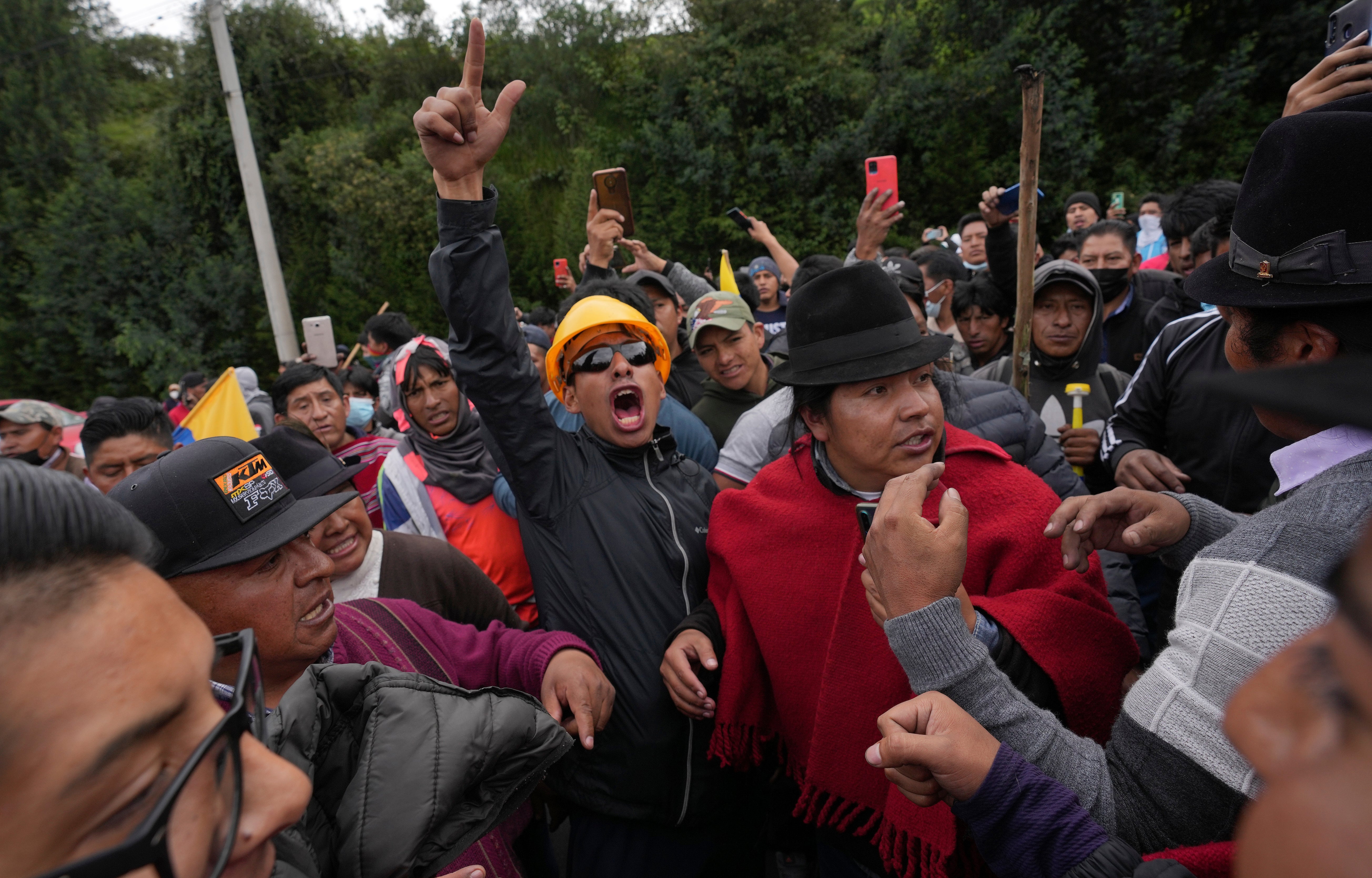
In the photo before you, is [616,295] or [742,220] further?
[742,220]

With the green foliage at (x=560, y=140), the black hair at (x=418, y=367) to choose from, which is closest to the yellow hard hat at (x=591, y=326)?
the black hair at (x=418, y=367)

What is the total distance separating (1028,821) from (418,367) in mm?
3186

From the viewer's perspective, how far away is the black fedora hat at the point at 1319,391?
0.38 m

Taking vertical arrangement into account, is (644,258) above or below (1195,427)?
above

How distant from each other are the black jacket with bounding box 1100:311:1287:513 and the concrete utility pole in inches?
464

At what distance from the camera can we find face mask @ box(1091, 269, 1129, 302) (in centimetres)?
451

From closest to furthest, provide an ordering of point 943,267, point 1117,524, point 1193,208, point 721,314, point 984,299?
point 1117,524 < point 721,314 < point 984,299 < point 1193,208 < point 943,267

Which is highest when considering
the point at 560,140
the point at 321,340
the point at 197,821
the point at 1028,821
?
the point at 560,140

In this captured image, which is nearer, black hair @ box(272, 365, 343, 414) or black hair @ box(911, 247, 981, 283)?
black hair @ box(272, 365, 343, 414)

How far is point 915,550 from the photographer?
1.37m

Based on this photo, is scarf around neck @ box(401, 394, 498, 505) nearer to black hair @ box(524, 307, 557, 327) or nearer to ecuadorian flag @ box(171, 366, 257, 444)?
ecuadorian flag @ box(171, 366, 257, 444)

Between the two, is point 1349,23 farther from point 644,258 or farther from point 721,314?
point 644,258

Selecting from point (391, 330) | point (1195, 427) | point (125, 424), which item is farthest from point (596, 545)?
point (391, 330)

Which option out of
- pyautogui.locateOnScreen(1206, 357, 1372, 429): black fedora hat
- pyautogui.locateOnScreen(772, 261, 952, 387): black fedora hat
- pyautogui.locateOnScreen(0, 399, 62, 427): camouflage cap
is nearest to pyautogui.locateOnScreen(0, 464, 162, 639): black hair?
pyautogui.locateOnScreen(1206, 357, 1372, 429): black fedora hat
